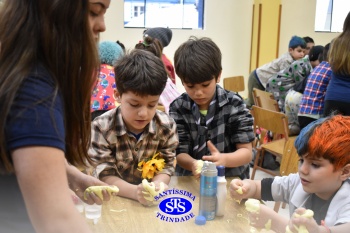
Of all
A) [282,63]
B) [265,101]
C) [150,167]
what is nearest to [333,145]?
[150,167]

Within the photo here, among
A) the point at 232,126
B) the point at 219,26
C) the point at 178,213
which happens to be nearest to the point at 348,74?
the point at 232,126

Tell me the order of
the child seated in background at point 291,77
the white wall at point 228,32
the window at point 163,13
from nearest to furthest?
the child seated in background at point 291,77 < the window at point 163,13 < the white wall at point 228,32

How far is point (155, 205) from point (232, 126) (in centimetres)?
62

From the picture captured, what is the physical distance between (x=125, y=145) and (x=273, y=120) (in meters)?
2.04

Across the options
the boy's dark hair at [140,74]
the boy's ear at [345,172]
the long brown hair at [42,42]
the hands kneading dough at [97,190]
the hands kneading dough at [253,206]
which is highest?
the long brown hair at [42,42]

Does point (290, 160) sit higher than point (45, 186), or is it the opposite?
point (45, 186)

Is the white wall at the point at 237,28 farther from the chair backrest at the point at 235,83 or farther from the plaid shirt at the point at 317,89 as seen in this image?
the plaid shirt at the point at 317,89

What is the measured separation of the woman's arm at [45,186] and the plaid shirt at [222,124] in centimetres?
132

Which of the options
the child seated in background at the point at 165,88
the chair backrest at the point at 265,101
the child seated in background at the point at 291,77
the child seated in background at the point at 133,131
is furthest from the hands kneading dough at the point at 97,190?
the child seated in background at the point at 291,77

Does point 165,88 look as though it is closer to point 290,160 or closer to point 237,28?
point 290,160

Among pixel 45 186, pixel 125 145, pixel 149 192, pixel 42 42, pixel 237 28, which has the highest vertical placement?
pixel 237 28

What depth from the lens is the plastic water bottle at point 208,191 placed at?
1556mm

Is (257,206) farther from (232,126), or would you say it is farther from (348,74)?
(348,74)

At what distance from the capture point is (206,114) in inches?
82.4
